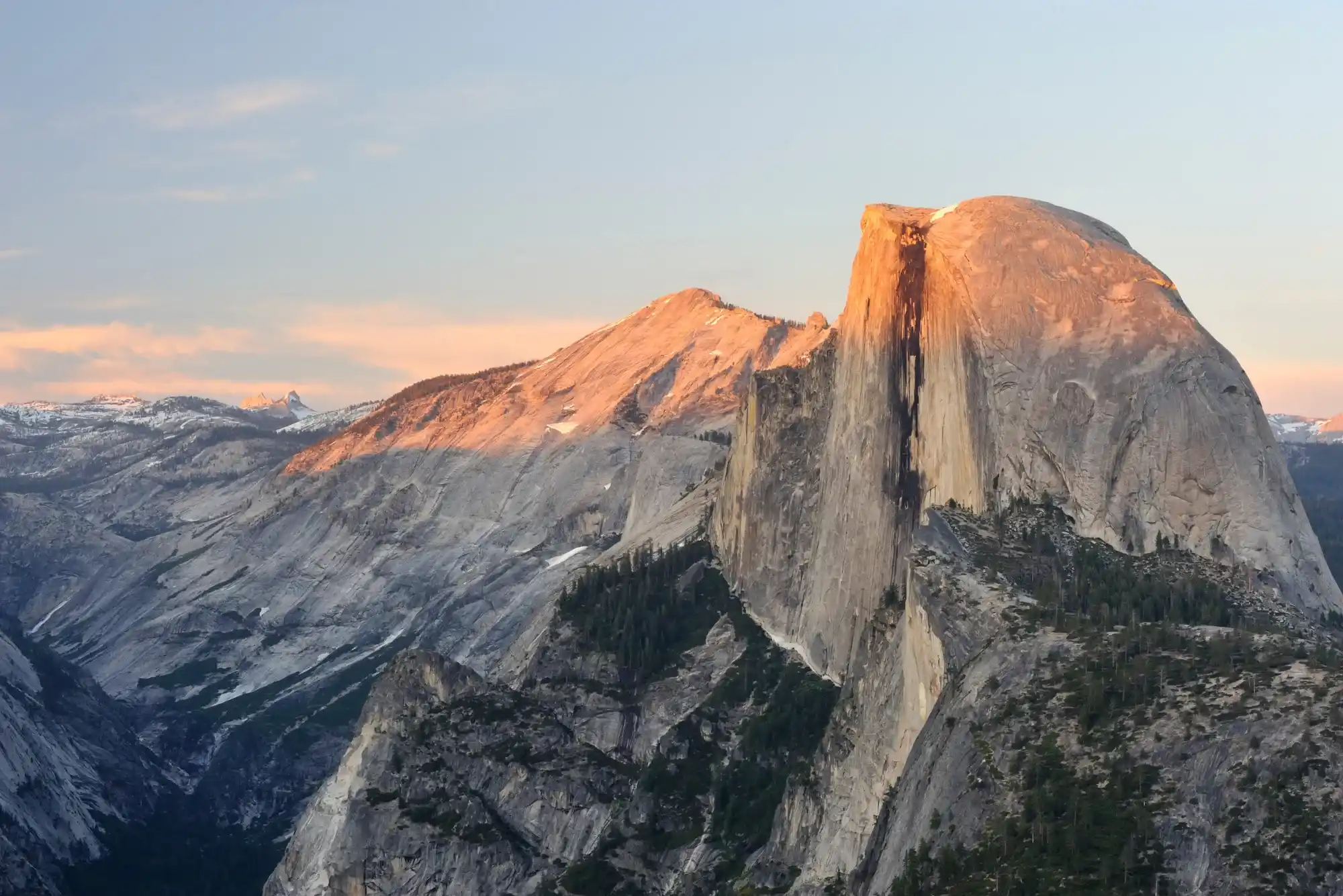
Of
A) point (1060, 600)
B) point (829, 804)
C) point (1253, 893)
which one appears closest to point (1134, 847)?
point (1253, 893)

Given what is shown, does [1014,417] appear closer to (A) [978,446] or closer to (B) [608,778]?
(A) [978,446]

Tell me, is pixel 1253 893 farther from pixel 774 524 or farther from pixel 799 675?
pixel 774 524

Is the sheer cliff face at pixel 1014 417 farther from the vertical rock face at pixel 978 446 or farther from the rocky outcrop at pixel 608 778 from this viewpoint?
the rocky outcrop at pixel 608 778

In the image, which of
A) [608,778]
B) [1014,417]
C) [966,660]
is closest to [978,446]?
[1014,417]

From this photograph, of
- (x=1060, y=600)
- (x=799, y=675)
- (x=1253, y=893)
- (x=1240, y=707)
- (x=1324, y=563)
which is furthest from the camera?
(x=799, y=675)

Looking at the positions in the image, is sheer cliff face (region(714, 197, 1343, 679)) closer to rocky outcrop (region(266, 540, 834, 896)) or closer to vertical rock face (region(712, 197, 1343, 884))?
vertical rock face (region(712, 197, 1343, 884))

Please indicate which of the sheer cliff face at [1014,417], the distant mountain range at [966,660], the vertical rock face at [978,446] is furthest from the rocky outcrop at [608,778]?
the sheer cliff face at [1014,417]
